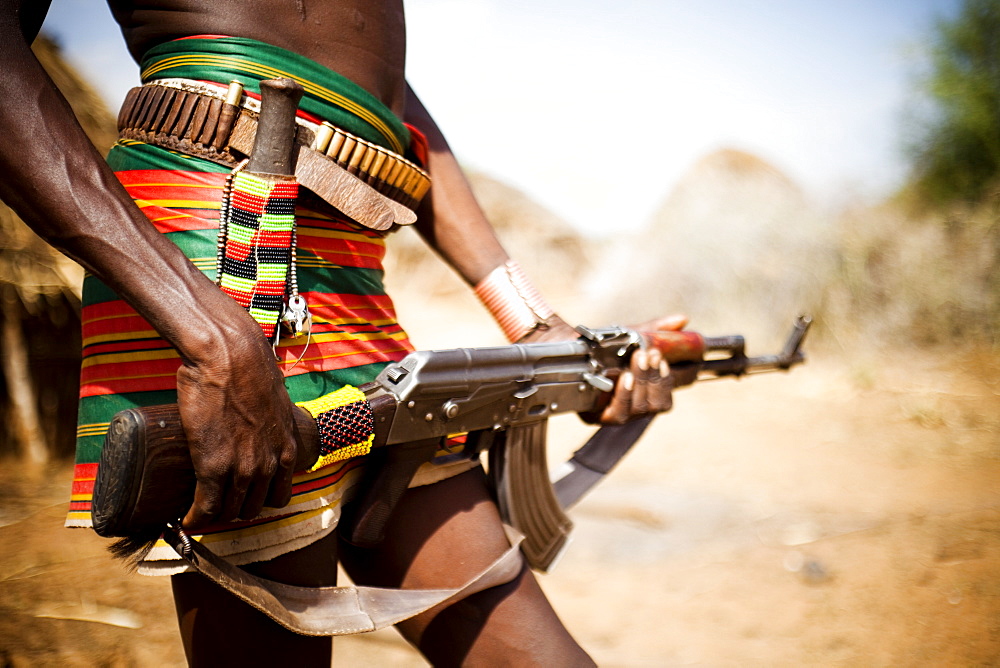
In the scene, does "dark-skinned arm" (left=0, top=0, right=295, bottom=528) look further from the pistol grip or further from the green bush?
the green bush

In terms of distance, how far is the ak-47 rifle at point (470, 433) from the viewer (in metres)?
0.90

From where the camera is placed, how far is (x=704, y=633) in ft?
10.0

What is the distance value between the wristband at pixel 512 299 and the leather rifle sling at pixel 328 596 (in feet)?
1.94

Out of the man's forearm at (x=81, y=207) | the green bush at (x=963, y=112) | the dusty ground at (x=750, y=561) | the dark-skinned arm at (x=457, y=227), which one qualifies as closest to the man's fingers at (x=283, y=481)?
the man's forearm at (x=81, y=207)

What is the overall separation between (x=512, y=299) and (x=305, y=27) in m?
0.83

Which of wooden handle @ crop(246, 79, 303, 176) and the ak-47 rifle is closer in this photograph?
the ak-47 rifle

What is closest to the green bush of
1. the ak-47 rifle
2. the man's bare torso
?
the ak-47 rifle

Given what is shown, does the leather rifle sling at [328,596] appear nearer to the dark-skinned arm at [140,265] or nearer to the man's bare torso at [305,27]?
the dark-skinned arm at [140,265]

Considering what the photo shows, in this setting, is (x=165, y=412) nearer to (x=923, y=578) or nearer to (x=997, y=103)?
(x=923, y=578)

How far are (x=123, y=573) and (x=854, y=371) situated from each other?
6.58 meters

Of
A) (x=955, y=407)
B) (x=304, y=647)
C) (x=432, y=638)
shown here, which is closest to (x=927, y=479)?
(x=955, y=407)

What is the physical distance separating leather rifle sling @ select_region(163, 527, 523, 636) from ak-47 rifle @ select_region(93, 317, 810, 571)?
87mm

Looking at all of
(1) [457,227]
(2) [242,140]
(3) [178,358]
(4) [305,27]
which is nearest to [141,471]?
(3) [178,358]

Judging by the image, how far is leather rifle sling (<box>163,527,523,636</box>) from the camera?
1.01 metres
